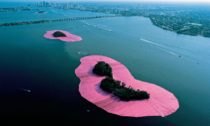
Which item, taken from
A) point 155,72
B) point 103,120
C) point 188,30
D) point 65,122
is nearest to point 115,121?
point 103,120

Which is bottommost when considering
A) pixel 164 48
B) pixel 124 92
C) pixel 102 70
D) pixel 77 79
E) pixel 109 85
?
pixel 77 79

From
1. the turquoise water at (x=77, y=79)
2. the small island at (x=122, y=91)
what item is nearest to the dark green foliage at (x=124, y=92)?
the small island at (x=122, y=91)

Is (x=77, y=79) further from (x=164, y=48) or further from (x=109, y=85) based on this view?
(x=164, y=48)

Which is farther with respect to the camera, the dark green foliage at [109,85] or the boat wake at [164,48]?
the boat wake at [164,48]

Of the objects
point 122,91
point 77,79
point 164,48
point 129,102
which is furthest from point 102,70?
point 164,48

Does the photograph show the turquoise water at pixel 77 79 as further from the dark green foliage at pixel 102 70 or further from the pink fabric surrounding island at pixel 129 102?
the dark green foliage at pixel 102 70

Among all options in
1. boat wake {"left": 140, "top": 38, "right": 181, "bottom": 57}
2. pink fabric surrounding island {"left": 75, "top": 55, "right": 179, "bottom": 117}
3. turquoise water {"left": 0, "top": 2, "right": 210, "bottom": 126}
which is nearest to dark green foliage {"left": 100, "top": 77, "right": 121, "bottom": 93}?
pink fabric surrounding island {"left": 75, "top": 55, "right": 179, "bottom": 117}

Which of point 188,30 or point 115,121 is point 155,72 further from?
point 188,30
